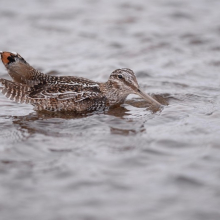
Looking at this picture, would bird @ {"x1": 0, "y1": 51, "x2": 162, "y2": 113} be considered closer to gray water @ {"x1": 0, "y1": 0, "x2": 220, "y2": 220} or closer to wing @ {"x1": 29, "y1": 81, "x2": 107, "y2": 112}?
wing @ {"x1": 29, "y1": 81, "x2": 107, "y2": 112}

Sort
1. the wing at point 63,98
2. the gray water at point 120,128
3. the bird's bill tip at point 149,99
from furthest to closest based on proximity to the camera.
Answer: the bird's bill tip at point 149,99 → the wing at point 63,98 → the gray water at point 120,128

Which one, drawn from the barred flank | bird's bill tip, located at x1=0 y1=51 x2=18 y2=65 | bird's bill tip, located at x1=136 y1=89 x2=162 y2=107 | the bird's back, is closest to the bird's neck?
the bird's back

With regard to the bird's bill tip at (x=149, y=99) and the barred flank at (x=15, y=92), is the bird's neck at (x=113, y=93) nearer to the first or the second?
the bird's bill tip at (x=149, y=99)

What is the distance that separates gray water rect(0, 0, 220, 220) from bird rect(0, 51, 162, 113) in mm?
232

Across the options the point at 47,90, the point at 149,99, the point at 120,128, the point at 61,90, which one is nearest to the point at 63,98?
the point at 61,90

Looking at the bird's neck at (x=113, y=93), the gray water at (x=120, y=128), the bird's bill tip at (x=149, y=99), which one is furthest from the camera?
the bird's neck at (x=113, y=93)

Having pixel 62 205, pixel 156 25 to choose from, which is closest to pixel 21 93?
pixel 62 205

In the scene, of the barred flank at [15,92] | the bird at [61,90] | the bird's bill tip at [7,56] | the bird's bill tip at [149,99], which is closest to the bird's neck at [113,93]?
the bird at [61,90]

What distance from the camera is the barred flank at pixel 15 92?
7.92 m

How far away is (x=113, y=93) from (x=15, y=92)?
1.54 metres

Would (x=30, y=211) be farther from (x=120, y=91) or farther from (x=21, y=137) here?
(x=120, y=91)

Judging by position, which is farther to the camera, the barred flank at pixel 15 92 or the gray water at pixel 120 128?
the barred flank at pixel 15 92

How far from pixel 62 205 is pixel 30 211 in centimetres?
31

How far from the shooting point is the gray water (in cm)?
506
